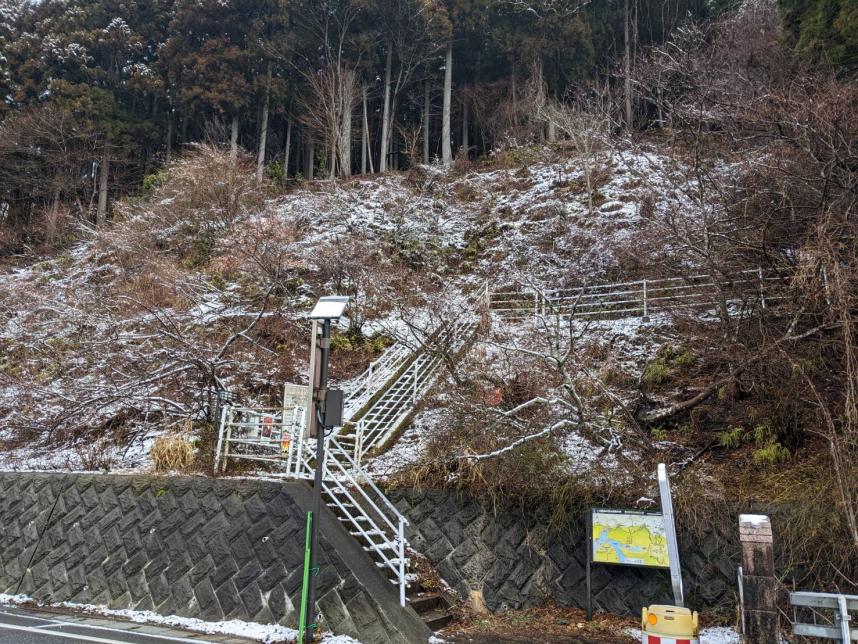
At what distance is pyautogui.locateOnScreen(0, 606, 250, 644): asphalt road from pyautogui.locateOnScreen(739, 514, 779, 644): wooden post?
565cm

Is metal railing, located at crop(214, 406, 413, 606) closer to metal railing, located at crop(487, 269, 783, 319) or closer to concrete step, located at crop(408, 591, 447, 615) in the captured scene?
concrete step, located at crop(408, 591, 447, 615)

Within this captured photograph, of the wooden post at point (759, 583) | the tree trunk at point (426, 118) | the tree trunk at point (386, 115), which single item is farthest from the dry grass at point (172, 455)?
the tree trunk at point (426, 118)

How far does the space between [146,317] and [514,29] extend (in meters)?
24.0

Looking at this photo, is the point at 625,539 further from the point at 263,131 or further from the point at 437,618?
the point at 263,131

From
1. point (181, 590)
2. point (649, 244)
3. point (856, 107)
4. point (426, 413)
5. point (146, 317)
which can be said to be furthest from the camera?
point (649, 244)

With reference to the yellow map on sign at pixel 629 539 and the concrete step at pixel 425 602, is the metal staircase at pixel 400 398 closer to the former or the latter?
the concrete step at pixel 425 602

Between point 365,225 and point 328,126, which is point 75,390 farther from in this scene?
point 328,126

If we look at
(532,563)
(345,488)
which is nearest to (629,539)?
(532,563)

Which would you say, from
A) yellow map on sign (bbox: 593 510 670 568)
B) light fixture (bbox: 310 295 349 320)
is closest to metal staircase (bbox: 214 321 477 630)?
yellow map on sign (bbox: 593 510 670 568)

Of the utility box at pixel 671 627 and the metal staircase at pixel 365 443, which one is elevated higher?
the metal staircase at pixel 365 443

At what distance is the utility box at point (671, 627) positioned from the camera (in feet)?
16.3

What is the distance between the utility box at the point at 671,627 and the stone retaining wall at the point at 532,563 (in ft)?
8.85

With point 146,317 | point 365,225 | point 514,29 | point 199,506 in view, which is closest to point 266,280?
point 146,317

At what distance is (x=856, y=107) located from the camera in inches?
406
